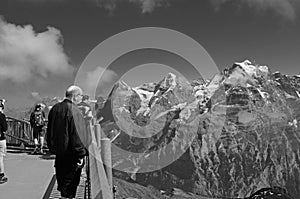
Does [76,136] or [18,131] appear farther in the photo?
[18,131]

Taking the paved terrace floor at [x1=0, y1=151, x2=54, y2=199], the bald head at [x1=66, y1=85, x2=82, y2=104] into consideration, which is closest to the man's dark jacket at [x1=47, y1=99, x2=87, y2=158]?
the bald head at [x1=66, y1=85, x2=82, y2=104]

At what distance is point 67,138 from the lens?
6379 mm

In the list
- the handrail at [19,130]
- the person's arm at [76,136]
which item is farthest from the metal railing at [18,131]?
the person's arm at [76,136]

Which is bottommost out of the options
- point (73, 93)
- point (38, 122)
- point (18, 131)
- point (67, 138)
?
point (67, 138)

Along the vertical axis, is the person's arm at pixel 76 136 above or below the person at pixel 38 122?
below

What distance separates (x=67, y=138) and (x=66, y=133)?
0.08m

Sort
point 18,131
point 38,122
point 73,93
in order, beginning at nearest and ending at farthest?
point 73,93, point 38,122, point 18,131

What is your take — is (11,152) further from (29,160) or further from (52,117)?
(52,117)

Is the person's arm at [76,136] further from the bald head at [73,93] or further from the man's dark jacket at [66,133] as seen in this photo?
the bald head at [73,93]

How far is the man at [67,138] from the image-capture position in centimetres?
638

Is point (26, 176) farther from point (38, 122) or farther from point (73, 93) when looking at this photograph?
point (73, 93)

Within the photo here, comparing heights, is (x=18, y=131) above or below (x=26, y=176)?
above

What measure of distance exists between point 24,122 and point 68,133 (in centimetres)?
1648

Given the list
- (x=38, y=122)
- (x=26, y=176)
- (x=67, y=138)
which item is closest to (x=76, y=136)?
(x=67, y=138)
